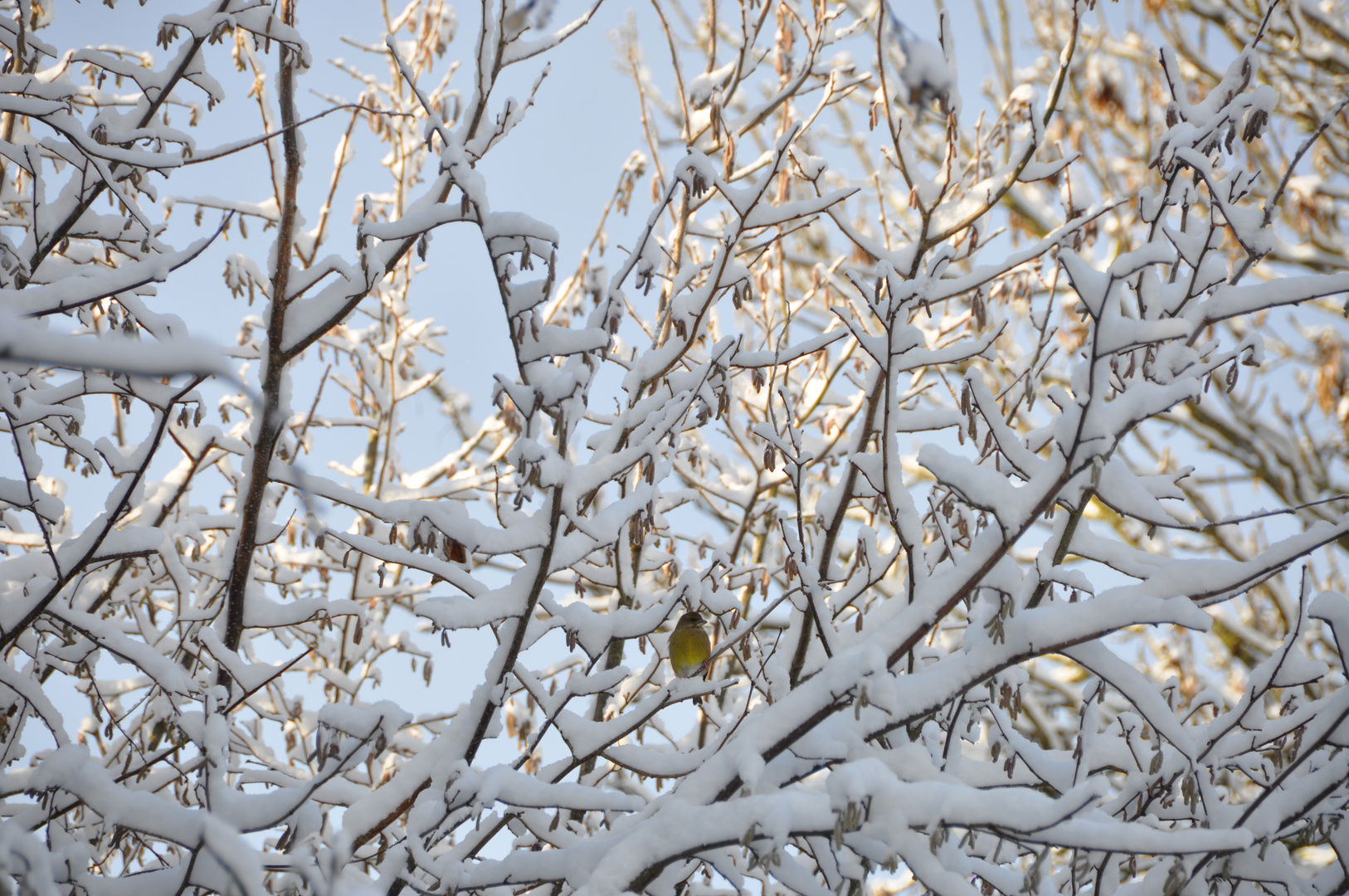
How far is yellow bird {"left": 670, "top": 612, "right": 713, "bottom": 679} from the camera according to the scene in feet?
6.79

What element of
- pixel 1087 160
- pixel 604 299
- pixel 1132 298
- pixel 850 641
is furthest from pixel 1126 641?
pixel 604 299

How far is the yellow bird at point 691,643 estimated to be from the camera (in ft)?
6.79

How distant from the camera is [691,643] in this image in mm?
2072

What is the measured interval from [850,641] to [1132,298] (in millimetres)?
1506

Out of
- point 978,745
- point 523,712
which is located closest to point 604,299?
point 978,745

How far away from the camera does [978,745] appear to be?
3123 millimetres

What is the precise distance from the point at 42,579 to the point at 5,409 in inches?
17.8

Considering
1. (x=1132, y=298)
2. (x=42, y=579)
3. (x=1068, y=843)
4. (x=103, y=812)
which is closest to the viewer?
(x=1068, y=843)

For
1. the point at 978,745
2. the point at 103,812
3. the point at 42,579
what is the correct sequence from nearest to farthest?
1. the point at 103,812
2. the point at 42,579
3. the point at 978,745

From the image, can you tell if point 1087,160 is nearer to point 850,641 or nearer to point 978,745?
point 978,745

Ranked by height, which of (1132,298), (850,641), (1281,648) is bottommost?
(1281,648)

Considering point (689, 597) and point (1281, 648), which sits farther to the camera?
point (689, 597)

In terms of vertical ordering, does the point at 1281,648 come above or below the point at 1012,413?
below

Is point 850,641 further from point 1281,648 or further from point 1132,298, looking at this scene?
Answer: point 1132,298
